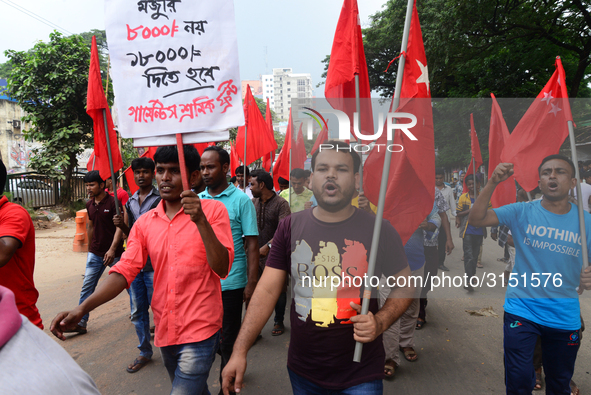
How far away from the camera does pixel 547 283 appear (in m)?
2.46

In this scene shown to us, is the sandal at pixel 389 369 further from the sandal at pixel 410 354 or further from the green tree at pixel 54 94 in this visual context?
the green tree at pixel 54 94

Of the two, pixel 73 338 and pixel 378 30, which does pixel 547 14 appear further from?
pixel 73 338

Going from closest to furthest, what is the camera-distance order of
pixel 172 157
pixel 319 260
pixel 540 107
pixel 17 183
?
pixel 319 260 < pixel 172 157 < pixel 540 107 < pixel 17 183

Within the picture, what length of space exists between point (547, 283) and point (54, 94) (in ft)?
53.1

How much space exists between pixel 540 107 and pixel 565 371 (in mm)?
1981

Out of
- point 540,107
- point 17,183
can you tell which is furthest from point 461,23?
point 17,183

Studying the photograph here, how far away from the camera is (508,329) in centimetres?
251

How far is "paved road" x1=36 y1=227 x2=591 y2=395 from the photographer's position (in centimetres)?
337

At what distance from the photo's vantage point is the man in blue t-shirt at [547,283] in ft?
7.84

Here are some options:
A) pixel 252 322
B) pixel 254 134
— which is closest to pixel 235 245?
pixel 252 322

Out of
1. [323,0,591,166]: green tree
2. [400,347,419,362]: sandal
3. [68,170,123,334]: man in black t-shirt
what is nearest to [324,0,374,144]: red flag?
[400,347,419,362]: sandal

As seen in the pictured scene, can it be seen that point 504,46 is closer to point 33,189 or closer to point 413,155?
point 413,155

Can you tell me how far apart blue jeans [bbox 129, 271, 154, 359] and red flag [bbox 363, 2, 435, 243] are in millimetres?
2531

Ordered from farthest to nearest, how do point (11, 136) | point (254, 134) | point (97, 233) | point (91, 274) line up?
1. point (11, 136)
2. point (254, 134)
3. point (97, 233)
4. point (91, 274)
